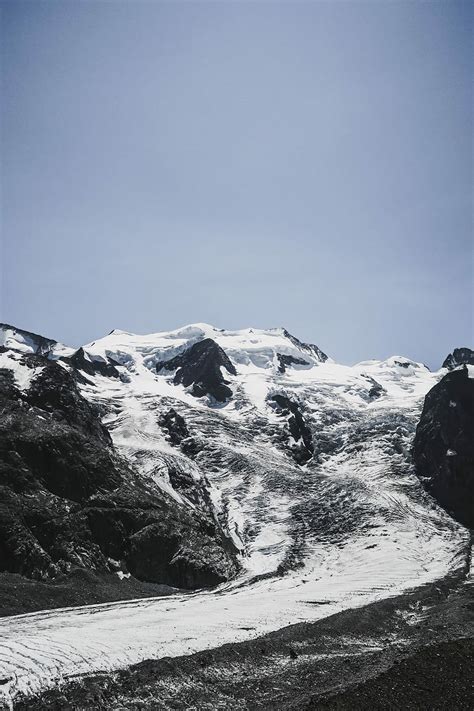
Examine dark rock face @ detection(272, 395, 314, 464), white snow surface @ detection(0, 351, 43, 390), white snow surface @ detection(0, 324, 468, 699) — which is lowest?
white snow surface @ detection(0, 324, 468, 699)

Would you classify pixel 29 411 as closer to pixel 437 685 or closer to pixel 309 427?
pixel 437 685

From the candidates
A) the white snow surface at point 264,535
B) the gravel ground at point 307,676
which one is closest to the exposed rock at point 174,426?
the white snow surface at point 264,535

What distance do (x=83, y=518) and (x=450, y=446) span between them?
111571mm

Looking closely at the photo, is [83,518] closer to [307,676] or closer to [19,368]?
[307,676]

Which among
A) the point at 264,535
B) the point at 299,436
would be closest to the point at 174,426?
the point at 299,436

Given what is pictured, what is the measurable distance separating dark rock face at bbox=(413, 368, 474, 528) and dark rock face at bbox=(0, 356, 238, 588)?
6541 cm

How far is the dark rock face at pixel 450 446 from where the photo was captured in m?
131

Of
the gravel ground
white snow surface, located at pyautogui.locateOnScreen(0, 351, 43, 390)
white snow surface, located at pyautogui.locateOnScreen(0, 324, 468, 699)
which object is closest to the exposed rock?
white snow surface, located at pyautogui.locateOnScreen(0, 324, 468, 699)

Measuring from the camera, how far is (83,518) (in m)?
77.3

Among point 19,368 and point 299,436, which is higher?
→ point 19,368

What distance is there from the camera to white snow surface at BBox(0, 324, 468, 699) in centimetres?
4209

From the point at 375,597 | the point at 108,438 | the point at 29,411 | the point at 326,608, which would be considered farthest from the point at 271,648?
the point at 108,438

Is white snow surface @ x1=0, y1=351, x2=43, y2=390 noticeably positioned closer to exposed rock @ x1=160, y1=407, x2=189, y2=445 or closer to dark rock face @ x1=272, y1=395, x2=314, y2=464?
exposed rock @ x1=160, y1=407, x2=189, y2=445

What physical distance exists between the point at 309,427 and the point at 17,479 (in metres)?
133
